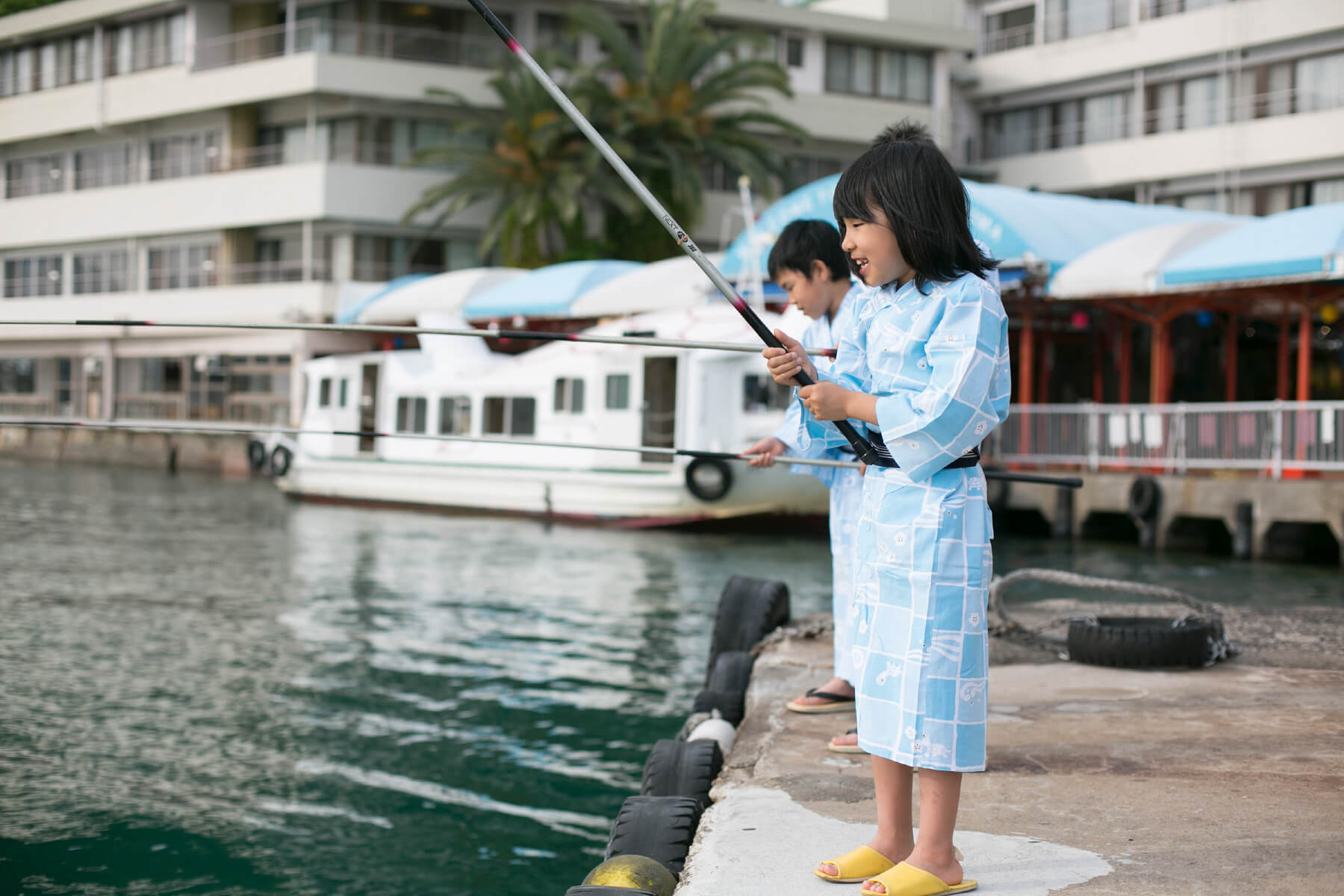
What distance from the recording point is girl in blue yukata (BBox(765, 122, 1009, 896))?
289 centimetres

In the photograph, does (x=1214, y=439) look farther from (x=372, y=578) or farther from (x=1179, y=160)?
(x=1179, y=160)

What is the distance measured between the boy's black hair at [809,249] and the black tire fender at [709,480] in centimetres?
1303

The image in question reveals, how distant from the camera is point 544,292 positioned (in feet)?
84.7

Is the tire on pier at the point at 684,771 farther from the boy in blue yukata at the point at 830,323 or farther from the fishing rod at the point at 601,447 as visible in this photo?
the fishing rod at the point at 601,447

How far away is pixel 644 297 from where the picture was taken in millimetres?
23938

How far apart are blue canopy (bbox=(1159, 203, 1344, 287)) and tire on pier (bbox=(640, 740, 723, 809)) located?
13.3 metres

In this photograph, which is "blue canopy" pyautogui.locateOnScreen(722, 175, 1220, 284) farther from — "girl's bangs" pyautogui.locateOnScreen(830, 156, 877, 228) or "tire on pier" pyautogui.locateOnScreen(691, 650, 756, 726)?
"girl's bangs" pyautogui.locateOnScreen(830, 156, 877, 228)

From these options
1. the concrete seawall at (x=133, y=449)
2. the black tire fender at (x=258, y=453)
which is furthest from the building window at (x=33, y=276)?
the black tire fender at (x=258, y=453)

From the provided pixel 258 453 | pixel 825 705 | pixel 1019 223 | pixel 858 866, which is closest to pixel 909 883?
pixel 858 866

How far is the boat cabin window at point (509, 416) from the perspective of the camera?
66.3ft

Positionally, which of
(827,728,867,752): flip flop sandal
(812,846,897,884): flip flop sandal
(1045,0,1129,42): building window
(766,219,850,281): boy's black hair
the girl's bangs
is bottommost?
(827,728,867,752): flip flop sandal

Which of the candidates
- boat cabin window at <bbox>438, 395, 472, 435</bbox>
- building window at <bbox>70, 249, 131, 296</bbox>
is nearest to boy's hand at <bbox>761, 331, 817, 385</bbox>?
boat cabin window at <bbox>438, 395, 472, 435</bbox>

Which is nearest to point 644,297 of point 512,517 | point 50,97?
point 512,517

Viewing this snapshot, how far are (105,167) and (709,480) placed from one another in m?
29.5
